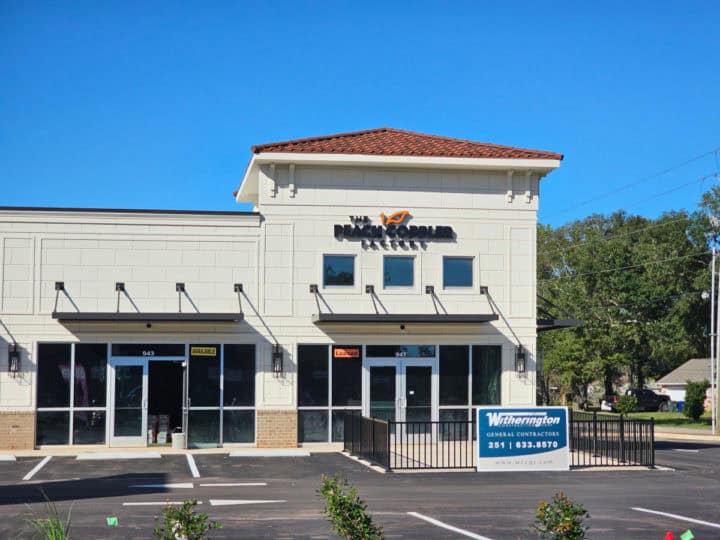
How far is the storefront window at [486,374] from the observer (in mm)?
28609

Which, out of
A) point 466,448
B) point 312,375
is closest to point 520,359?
point 312,375

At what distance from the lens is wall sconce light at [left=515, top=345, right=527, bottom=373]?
28.6 m

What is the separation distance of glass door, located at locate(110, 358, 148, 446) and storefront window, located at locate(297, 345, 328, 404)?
4.13 m

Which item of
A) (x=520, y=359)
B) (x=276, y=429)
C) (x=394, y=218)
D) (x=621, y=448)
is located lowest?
(x=621, y=448)

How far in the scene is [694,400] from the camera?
50.4 meters

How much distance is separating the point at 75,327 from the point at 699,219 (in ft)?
167

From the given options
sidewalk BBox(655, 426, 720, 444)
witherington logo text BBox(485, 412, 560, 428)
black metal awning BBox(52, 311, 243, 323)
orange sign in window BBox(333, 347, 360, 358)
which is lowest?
sidewalk BBox(655, 426, 720, 444)

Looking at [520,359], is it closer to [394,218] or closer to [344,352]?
[344,352]

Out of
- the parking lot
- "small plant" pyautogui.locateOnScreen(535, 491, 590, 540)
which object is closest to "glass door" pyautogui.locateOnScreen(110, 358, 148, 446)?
the parking lot

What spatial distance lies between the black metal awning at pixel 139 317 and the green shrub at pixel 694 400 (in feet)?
102

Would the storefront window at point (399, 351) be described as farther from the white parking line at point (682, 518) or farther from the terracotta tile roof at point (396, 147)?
the white parking line at point (682, 518)

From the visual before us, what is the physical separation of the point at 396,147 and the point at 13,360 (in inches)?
462

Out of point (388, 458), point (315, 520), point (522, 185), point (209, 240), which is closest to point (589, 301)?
point (522, 185)

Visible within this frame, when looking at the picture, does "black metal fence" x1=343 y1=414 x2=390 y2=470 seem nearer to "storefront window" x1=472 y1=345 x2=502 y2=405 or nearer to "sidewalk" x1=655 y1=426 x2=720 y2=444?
"storefront window" x1=472 y1=345 x2=502 y2=405
